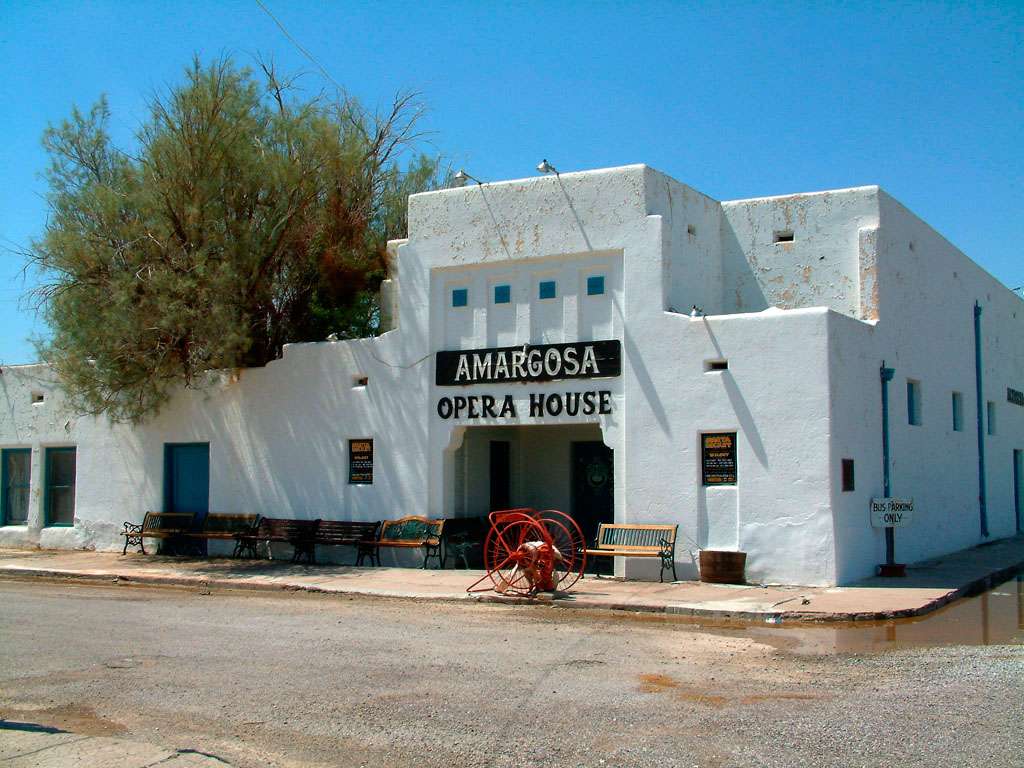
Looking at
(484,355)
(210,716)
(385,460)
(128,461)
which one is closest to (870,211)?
(484,355)

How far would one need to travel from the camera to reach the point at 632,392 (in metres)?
17.4

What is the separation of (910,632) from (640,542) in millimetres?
5385

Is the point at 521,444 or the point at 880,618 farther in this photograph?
the point at 521,444

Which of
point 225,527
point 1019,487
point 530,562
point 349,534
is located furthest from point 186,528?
point 1019,487

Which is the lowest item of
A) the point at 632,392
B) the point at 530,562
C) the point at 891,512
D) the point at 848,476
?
the point at 530,562

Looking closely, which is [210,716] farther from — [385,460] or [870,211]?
[870,211]

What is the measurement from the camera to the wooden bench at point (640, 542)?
16.5 metres

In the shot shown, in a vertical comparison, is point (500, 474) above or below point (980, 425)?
below

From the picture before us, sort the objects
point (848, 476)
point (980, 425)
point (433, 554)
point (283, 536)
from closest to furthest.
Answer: point (848, 476), point (433, 554), point (283, 536), point (980, 425)

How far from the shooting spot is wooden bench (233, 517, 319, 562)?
1998 cm

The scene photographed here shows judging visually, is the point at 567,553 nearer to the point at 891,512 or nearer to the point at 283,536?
the point at 891,512

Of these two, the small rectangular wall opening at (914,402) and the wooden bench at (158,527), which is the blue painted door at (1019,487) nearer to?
the small rectangular wall opening at (914,402)

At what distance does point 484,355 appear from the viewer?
1880 centimetres

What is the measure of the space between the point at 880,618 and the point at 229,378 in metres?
13.9
